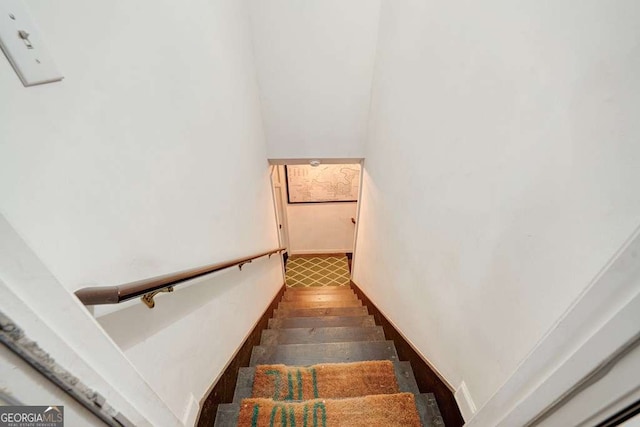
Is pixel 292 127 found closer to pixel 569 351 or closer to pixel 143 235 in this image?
pixel 143 235

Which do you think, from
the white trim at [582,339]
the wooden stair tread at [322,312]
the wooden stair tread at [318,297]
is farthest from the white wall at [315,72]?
the white trim at [582,339]

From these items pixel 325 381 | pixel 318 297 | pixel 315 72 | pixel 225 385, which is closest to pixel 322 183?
pixel 318 297

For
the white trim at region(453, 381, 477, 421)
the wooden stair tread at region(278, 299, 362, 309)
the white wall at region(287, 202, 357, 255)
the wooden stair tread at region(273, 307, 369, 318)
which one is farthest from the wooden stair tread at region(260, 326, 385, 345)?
the white wall at region(287, 202, 357, 255)

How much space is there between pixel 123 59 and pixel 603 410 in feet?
4.30

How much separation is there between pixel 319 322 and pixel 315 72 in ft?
7.73

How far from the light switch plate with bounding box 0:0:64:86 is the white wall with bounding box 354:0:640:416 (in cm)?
106

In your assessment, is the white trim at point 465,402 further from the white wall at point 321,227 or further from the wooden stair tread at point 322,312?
the white wall at point 321,227

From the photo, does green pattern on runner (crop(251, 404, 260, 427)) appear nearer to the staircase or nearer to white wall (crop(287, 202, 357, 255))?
the staircase

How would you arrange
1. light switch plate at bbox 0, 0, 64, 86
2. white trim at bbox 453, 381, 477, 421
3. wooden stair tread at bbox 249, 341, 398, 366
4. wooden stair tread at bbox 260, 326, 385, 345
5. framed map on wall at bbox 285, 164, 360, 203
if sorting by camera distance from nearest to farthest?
1. light switch plate at bbox 0, 0, 64, 86
2. white trim at bbox 453, 381, 477, 421
3. wooden stair tread at bbox 249, 341, 398, 366
4. wooden stair tread at bbox 260, 326, 385, 345
5. framed map on wall at bbox 285, 164, 360, 203

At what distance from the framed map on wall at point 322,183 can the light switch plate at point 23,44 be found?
13.0 ft

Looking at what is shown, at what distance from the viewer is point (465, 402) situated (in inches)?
36.6

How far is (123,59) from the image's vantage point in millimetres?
625

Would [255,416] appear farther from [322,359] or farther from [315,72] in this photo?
[315,72]

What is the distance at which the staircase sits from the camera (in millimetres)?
1036
